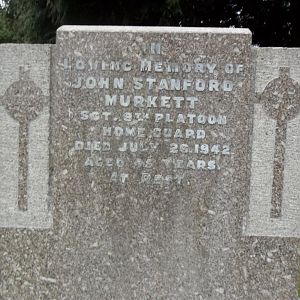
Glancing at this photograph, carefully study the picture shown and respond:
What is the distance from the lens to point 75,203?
9.50 feet

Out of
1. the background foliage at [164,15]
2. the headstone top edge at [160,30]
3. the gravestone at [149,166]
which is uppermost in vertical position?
the background foliage at [164,15]

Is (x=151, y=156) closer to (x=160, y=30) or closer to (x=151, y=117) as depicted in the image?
(x=151, y=117)

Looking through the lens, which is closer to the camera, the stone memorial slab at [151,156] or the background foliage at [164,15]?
the stone memorial slab at [151,156]

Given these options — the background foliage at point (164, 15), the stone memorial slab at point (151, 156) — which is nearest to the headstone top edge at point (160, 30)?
the stone memorial slab at point (151, 156)

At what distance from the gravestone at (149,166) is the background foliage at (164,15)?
14.7 ft

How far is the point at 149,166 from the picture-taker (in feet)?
9.36

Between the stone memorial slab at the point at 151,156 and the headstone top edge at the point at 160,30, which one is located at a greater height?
the headstone top edge at the point at 160,30

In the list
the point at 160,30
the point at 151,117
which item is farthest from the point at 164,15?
the point at 151,117

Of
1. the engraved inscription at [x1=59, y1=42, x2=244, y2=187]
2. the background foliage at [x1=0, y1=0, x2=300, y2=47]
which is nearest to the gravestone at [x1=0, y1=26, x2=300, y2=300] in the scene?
the engraved inscription at [x1=59, y1=42, x2=244, y2=187]

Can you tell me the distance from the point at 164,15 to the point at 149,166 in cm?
480

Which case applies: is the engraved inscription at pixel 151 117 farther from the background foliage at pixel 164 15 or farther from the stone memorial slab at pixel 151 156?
the background foliage at pixel 164 15

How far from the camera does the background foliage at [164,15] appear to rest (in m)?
7.25

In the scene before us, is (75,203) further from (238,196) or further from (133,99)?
(238,196)

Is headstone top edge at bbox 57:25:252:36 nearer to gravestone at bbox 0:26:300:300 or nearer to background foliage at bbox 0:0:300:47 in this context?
gravestone at bbox 0:26:300:300
